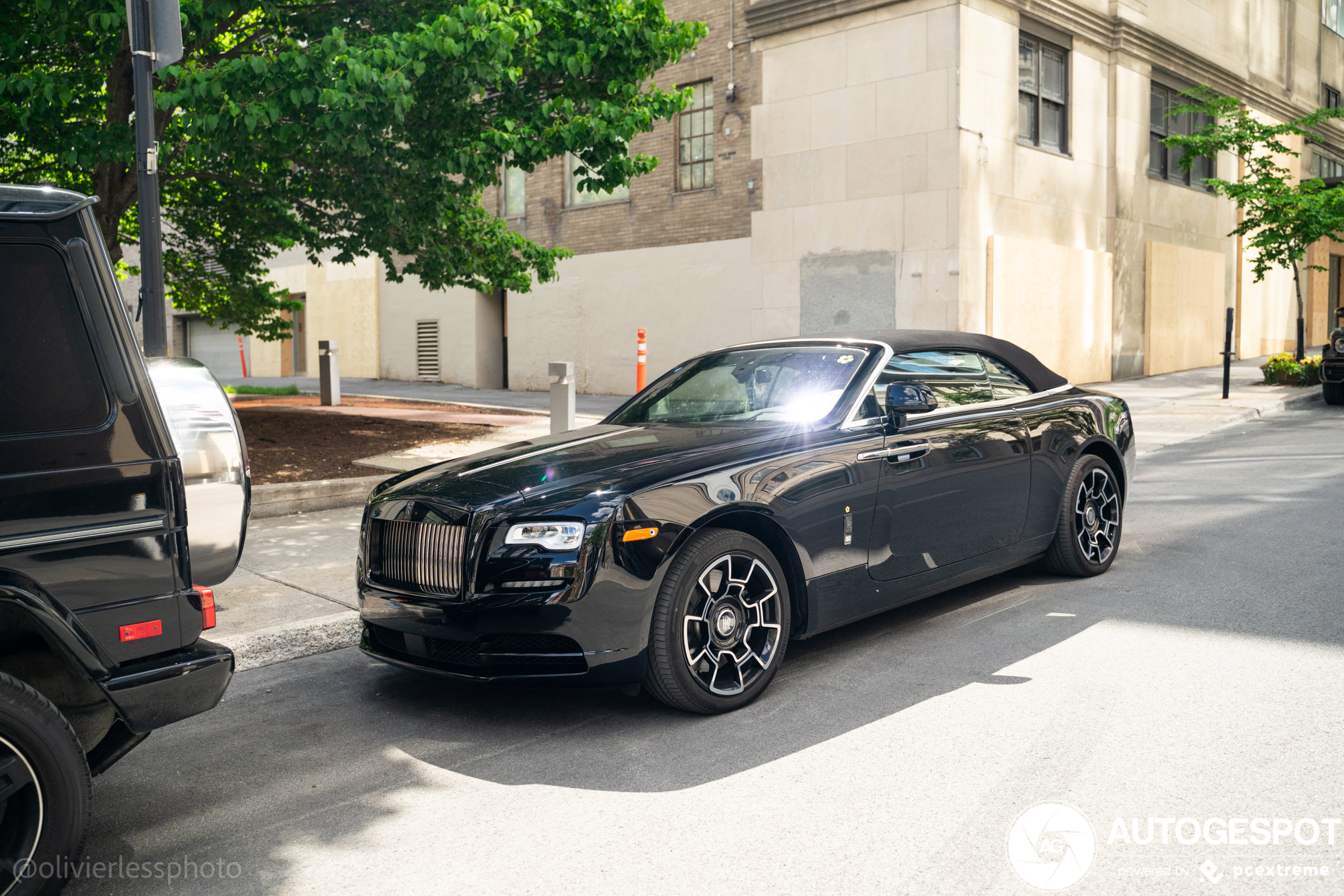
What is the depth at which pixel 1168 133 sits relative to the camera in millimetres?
22906

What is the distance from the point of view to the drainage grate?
27.0m

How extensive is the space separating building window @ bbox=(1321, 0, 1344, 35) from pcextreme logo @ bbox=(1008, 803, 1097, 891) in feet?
110

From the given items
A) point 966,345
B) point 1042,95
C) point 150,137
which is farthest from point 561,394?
point 1042,95

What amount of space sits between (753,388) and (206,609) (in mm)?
2884

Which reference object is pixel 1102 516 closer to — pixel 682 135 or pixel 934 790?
pixel 934 790

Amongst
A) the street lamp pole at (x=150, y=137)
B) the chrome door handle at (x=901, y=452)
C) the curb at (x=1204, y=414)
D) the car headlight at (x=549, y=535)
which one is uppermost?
the street lamp pole at (x=150, y=137)

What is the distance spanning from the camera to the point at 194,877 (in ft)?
10.4

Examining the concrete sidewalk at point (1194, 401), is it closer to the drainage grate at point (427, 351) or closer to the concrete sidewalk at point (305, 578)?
the concrete sidewalk at point (305, 578)

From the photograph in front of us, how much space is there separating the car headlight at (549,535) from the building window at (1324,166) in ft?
113

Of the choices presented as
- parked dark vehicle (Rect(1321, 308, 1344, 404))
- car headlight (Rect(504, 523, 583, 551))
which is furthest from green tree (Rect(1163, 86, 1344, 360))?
car headlight (Rect(504, 523, 583, 551))

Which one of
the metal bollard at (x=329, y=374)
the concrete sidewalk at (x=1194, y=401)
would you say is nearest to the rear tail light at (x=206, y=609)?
the concrete sidewalk at (x=1194, y=401)

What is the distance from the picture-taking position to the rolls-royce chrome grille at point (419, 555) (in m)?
4.21

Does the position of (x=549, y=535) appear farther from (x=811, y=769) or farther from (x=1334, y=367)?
(x=1334, y=367)

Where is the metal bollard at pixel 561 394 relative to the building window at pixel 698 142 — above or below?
below
